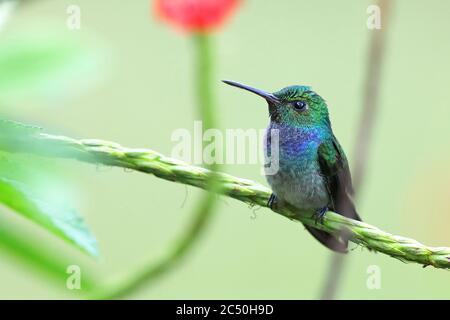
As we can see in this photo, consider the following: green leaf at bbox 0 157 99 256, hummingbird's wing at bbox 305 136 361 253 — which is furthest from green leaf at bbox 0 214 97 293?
hummingbird's wing at bbox 305 136 361 253

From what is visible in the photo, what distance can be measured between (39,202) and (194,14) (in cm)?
21

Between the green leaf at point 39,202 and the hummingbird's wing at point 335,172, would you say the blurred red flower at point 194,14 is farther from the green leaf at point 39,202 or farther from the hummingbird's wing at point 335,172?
the hummingbird's wing at point 335,172

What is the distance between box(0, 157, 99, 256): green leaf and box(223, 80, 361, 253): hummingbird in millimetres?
1144

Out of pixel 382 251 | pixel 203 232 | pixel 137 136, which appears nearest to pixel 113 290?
pixel 203 232

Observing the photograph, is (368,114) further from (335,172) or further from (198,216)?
(335,172)

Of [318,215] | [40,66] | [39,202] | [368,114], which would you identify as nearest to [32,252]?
[39,202]

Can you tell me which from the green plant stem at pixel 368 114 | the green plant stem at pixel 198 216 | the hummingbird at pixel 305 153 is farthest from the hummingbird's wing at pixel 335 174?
the green plant stem at pixel 198 216

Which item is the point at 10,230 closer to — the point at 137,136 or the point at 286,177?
the point at 286,177

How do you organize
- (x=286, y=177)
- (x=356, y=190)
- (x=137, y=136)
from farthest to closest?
1. (x=137, y=136)
2. (x=286, y=177)
3. (x=356, y=190)

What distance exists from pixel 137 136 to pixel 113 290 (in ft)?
11.4

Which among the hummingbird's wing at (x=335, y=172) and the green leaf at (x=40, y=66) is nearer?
the green leaf at (x=40, y=66)

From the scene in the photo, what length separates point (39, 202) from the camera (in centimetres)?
35

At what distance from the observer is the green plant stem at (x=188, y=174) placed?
15.2 inches

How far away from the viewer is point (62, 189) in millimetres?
342
